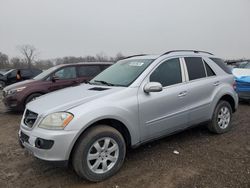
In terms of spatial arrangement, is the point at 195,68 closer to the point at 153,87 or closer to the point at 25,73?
the point at 153,87

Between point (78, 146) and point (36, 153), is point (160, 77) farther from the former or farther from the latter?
point (36, 153)

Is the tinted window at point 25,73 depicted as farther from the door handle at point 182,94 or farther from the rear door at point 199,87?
the door handle at point 182,94

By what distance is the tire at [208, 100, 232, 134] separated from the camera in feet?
14.9

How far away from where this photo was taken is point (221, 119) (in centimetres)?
471

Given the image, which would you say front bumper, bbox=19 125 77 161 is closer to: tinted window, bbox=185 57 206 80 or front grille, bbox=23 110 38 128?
front grille, bbox=23 110 38 128

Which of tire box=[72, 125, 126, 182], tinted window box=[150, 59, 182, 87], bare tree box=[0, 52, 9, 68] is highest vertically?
tinted window box=[150, 59, 182, 87]

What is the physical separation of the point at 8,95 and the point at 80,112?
5496 millimetres

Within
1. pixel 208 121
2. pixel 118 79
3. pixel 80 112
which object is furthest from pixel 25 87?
pixel 208 121

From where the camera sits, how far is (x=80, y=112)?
2.85m

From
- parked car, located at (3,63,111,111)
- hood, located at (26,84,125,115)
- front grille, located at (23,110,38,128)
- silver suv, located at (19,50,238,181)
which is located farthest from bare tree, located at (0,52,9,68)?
silver suv, located at (19,50,238,181)

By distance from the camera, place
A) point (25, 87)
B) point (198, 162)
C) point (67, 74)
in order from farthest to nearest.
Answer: point (67, 74), point (25, 87), point (198, 162)

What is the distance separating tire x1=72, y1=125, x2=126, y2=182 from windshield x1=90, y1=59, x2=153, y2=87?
86 cm

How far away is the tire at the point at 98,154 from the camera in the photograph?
2867mm

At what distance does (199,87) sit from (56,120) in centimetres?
264
